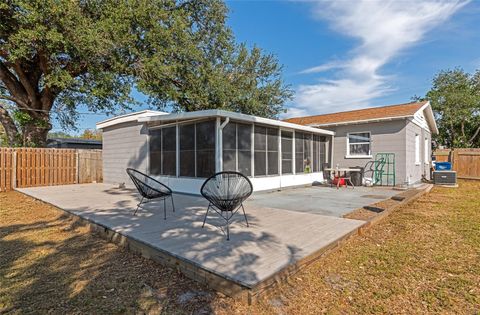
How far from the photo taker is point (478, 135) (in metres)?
23.4

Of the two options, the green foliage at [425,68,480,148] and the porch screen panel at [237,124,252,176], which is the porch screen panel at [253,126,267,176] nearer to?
the porch screen panel at [237,124,252,176]

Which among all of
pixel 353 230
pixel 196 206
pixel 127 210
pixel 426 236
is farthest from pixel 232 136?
pixel 426 236

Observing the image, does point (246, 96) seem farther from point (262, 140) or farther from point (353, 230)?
point (353, 230)

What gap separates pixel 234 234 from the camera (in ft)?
13.5

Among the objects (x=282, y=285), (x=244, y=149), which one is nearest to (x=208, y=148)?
(x=244, y=149)

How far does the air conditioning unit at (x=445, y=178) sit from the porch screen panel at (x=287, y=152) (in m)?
6.90

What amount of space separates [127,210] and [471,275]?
19.2ft

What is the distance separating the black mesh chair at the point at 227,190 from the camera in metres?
4.14

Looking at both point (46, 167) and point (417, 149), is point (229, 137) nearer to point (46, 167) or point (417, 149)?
point (46, 167)

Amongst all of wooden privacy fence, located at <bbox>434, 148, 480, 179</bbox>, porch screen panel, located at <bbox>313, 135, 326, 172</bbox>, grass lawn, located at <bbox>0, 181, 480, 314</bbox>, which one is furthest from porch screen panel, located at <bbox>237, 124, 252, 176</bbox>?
wooden privacy fence, located at <bbox>434, 148, 480, 179</bbox>

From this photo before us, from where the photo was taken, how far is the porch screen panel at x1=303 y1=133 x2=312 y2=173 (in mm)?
11188

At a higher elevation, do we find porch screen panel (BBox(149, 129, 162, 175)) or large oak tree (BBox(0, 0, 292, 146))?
large oak tree (BBox(0, 0, 292, 146))

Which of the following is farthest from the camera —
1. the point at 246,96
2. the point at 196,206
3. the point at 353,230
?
the point at 246,96

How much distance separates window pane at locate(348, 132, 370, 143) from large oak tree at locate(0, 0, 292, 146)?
245 inches
